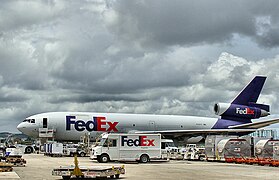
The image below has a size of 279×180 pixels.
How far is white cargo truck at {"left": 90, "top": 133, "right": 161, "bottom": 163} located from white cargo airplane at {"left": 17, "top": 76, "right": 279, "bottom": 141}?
53.2 ft

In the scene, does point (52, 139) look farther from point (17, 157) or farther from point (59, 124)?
point (17, 157)

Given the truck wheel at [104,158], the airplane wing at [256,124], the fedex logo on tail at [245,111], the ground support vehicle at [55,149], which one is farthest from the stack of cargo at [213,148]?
the fedex logo on tail at [245,111]

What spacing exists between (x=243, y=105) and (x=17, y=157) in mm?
37902

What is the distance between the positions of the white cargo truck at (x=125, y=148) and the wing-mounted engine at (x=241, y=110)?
26.0 m

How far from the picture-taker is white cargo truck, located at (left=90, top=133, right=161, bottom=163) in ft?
130

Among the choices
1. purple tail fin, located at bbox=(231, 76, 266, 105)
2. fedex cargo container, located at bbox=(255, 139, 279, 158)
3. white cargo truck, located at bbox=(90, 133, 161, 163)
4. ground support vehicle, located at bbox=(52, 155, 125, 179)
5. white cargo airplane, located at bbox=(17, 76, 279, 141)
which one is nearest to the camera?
ground support vehicle, located at bbox=(52, 155, 125, 179)

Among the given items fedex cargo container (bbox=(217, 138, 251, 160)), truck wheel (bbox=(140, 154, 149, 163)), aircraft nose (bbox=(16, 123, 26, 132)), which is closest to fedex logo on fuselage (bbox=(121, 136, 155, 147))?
truck wheel (bbox=(140, 154, 149, 163))

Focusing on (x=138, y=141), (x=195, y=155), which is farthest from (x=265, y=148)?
(x=138, y=141)

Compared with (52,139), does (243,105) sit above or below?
above

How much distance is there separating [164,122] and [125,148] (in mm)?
21670

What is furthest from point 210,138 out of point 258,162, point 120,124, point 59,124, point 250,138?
point 59,124

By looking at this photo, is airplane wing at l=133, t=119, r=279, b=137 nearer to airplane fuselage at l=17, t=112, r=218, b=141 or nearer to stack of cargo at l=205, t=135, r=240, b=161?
airplane fuselage at l=17, t=112, r=218, b=141

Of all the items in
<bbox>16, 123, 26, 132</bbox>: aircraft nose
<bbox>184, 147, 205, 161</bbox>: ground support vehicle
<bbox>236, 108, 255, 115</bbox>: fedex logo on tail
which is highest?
<bbox>236, 108, 255, 115</bbox>: fedex logo on tail

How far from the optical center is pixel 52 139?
184ft
